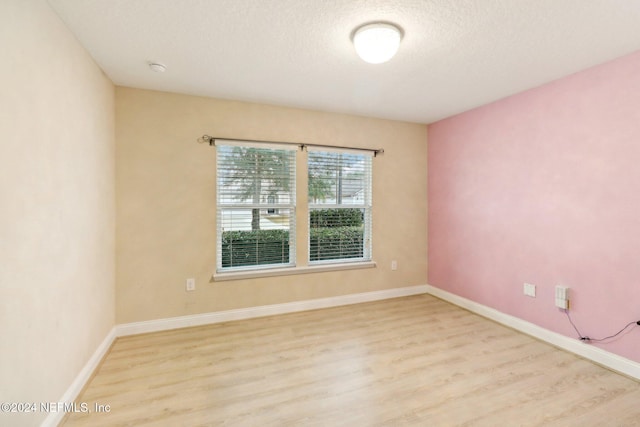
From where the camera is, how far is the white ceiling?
67.6 inches

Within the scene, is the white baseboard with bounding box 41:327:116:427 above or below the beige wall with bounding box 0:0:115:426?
below

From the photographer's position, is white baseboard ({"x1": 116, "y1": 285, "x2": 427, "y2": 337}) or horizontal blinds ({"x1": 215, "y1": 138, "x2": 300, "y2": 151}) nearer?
white baseboard ({"x1": 116, "y1": 285, "x2": 427, "y2": 337})

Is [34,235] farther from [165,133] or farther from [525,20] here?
[525,20]

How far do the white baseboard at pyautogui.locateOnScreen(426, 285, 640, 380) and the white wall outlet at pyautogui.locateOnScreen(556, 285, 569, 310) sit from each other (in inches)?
11.0

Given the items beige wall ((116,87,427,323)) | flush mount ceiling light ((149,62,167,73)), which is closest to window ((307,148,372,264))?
beige wall ((116,87,427,323))

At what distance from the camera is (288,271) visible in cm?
349

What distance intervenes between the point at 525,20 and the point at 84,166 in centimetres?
313

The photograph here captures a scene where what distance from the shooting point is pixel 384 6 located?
5.56ft

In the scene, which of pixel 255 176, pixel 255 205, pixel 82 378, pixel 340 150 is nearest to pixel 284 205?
pixel 255 205

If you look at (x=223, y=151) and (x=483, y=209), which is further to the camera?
(x=483, y=209)

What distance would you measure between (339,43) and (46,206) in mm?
2095

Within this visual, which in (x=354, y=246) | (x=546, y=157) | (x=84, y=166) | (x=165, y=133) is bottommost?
(x=354, y=246)

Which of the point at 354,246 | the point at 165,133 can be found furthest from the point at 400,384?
the point at 165,133

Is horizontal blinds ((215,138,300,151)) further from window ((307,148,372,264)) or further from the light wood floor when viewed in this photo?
the light wood floor
